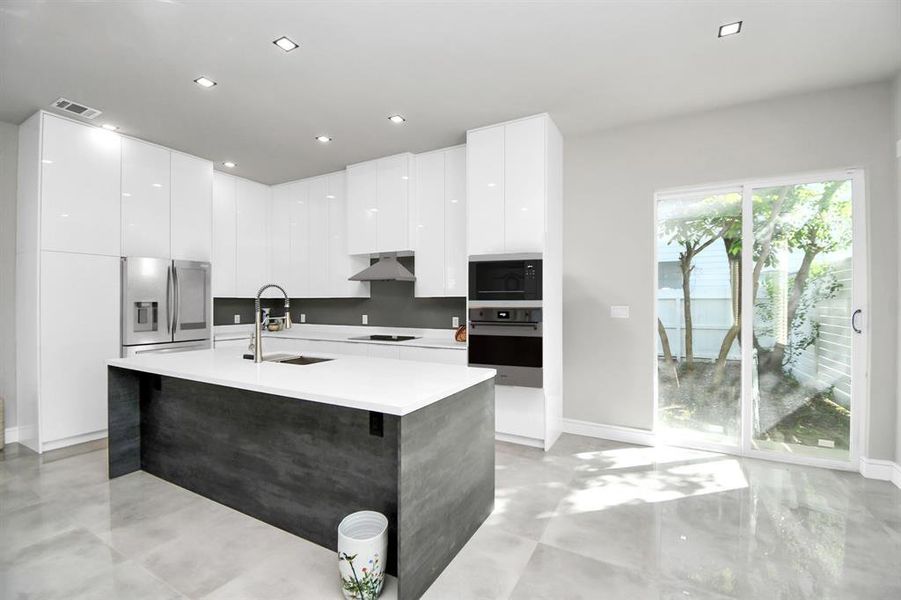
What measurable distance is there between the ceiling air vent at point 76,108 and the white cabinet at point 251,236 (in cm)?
174

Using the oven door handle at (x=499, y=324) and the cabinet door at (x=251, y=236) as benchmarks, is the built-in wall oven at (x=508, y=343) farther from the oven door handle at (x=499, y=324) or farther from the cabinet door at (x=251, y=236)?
the cabinet door at (x=251, y=236)

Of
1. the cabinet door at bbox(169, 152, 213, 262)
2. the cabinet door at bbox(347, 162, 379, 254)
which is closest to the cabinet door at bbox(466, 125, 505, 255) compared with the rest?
the cabinet door at bbox(347, 162, 379, 254)

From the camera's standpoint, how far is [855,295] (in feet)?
9.79

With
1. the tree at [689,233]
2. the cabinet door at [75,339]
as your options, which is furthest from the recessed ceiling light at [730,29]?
the cabinet door at [75,339]

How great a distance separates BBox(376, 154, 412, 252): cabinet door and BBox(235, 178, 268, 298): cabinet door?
1857 mm

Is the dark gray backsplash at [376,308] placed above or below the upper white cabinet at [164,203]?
below

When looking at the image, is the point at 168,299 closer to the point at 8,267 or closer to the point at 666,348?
the point at 8,267

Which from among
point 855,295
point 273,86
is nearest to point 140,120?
point 273,86

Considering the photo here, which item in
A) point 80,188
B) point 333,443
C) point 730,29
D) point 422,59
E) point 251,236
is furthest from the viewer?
point 251,236

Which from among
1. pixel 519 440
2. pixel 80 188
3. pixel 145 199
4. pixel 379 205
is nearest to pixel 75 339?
pixel 80 188

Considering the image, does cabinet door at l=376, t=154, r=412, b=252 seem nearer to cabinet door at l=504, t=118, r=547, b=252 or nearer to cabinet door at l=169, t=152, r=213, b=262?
cabinet door at l=504, t=118, r=547, b=252

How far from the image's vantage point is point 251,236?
5.25 metres

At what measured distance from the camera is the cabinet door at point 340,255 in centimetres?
490

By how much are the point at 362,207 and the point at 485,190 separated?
1621 millimetres
